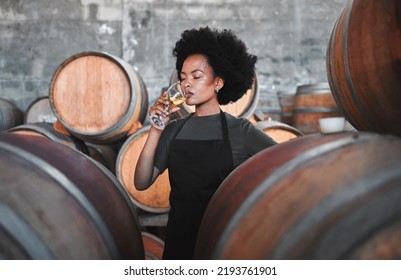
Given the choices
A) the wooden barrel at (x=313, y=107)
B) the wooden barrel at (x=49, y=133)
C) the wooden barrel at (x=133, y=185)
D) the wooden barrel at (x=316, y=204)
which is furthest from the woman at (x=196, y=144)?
the wooden barrel at (x=313, y=107)

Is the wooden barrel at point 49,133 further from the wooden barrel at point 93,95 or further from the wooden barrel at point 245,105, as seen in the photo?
the wooden barrel at point 245,105

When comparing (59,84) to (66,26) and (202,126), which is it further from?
(66,26)

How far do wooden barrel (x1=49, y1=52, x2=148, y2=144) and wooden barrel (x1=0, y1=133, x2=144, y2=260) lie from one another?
247cm

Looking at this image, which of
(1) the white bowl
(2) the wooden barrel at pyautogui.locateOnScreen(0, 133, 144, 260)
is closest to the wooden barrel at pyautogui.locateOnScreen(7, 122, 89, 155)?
(2) the wooden barrel at pyautogui.locateOnScreen(0, 133, 144, 260)

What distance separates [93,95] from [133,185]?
0.87 metres

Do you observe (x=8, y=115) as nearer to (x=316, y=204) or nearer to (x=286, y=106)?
(x=286, y=106)

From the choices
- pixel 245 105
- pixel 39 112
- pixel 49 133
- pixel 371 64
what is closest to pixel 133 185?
pixel 49 133

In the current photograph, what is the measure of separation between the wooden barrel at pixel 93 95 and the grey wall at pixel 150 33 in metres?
2.53

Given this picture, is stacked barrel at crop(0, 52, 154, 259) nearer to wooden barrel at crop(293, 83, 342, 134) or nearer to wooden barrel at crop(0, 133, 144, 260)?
wooden barrel at crop(0, 133, 144, 260)

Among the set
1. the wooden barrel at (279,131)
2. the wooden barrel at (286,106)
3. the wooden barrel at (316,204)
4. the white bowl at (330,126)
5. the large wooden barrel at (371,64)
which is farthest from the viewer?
the wooden barrel at (286,106)

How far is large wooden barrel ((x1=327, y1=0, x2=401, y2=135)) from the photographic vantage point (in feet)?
4.21

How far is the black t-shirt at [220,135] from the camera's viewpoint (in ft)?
6.31
